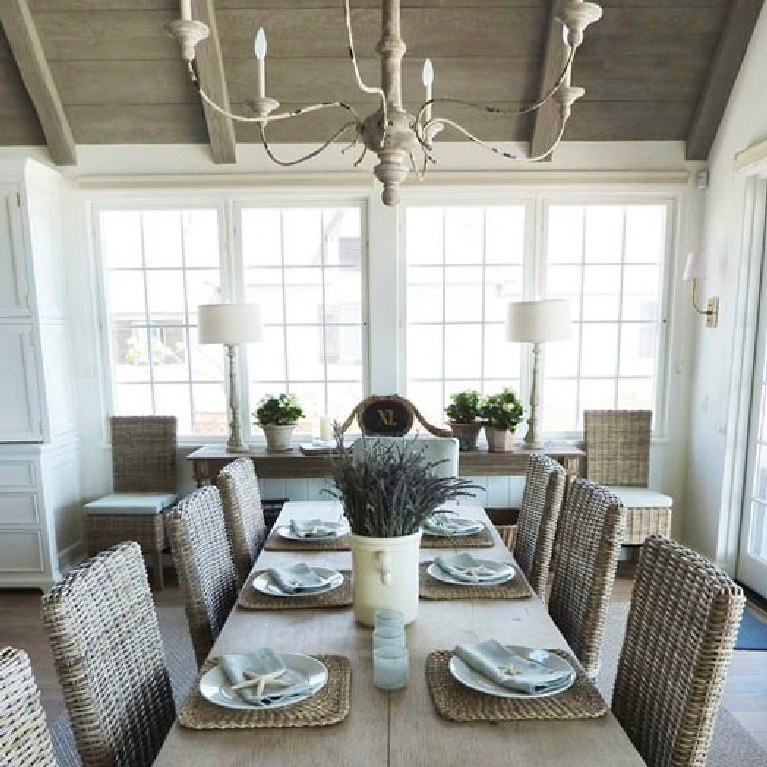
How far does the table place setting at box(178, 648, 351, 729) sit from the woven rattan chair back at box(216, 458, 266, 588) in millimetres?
749

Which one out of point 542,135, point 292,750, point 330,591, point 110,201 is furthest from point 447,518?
point 110,201

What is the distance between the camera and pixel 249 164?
353 centimetres

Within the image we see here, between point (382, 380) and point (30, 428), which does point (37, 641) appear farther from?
point (382, 380)

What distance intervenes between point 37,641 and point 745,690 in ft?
10.4

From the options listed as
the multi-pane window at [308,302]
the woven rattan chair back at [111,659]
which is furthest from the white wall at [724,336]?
the woven rattan chair back at [111,659]

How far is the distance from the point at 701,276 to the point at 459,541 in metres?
2.30

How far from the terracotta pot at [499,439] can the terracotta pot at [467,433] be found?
7cm

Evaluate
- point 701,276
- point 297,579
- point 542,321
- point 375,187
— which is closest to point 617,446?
point 542,321

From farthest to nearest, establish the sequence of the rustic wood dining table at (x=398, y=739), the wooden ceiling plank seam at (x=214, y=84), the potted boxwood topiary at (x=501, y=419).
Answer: the potted boxwood topiary at (x=501, y=419), the wooden ceiling plank seam at (x=214, y=84), the rustic wood dining table at (x=398, y=739)

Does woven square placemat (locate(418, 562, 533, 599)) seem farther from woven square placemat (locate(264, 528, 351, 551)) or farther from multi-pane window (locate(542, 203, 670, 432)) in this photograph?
multi-pane window (locate(542, 203, 670, 432))

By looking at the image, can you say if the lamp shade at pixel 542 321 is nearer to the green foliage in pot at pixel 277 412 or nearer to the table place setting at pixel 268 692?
the green foliage in pot at pixel 277 412

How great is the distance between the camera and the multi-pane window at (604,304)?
3.65m

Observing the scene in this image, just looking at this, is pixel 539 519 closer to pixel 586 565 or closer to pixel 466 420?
pixel 586 565

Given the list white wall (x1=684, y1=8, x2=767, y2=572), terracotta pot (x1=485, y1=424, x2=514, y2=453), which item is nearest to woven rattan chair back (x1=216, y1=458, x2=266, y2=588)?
terracotta pot (x1=485, y1=424, x2=514, y2=453)
